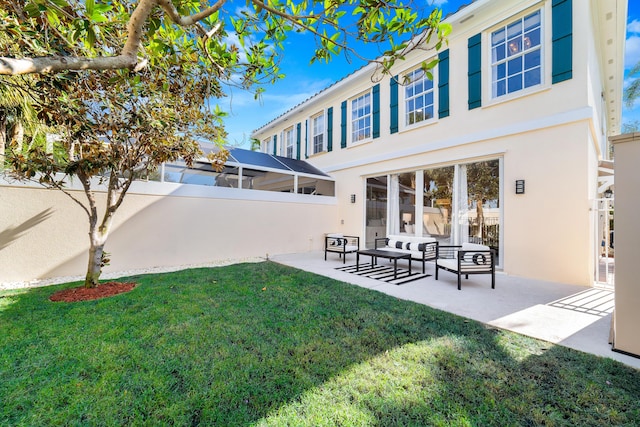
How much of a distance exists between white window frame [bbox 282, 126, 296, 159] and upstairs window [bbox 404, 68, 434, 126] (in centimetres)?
684

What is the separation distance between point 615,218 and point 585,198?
3616 mm

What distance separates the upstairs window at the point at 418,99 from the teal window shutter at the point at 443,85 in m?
0.37

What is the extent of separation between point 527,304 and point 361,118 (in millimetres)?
8549

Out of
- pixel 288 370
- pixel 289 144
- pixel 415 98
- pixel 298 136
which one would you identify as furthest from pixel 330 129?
pixel 288 370

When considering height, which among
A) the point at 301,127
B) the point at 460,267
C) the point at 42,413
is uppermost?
the point at 301,127

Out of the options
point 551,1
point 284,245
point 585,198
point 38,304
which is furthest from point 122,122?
point 551,1

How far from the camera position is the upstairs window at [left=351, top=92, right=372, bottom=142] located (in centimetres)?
1066

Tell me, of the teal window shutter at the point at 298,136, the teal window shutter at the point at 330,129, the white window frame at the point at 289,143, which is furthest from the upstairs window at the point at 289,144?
the teal window shutter at the point at 330,129

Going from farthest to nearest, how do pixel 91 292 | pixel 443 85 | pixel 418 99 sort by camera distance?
1. pixel 418 99
2. pixel 443 85
3. pixel 91 292

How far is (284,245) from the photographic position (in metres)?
9.87

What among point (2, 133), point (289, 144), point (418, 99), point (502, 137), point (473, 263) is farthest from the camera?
point (289, 144)

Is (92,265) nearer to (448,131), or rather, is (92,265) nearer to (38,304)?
(38,304)

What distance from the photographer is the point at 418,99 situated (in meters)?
8.98

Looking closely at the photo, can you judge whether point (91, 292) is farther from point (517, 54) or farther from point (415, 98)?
Result: point (517, 54)
